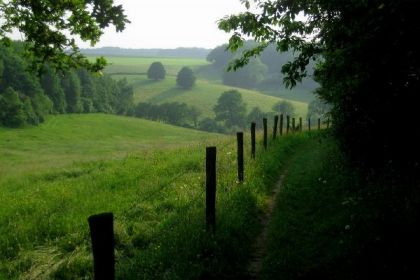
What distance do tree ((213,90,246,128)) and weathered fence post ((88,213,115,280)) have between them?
122195mm

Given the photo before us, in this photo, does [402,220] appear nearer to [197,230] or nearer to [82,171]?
[197,230]

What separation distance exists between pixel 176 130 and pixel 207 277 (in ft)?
319

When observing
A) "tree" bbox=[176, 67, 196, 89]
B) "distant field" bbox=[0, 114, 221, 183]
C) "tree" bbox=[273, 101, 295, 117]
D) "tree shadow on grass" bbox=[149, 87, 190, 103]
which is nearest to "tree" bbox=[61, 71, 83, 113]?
"distant field" bbox=[0, 114, 221, 183]

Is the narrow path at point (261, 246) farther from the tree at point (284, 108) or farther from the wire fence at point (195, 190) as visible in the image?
the tree at point (284, 108)

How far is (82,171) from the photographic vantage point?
19234 millimetres

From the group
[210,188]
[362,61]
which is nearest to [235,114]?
[210,188]

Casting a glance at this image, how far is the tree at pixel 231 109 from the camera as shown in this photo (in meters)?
127

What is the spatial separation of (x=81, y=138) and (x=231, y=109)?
5973 centimetres

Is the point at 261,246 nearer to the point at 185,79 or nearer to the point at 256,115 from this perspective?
the point at 256,115

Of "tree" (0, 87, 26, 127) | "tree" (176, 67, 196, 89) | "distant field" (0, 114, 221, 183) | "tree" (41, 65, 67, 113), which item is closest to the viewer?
"distant field" (0, 114, 221, 183)

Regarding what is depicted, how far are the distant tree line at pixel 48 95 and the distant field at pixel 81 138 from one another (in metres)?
3.68

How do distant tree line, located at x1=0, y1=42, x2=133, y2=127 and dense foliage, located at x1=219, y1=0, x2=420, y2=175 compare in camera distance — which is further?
distant tree line, located at x1=0, y1=42, x2=133, y2=127

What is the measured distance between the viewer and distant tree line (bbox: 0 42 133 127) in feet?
267

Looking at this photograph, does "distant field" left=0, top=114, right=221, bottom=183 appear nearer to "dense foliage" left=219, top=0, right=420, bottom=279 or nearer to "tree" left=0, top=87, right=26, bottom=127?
"tree" left=0, top=87, right=26, bottom=127
